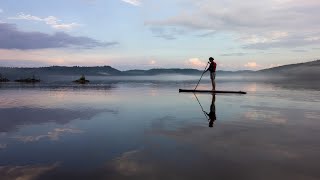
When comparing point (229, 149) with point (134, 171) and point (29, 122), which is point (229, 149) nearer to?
point (134, 171)

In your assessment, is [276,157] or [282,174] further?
[276,157]

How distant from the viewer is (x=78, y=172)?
7.74m

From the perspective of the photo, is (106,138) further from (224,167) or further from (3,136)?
(224,167)

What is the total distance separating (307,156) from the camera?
9.09 meters


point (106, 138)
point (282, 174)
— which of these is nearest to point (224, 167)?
point (282, 174)

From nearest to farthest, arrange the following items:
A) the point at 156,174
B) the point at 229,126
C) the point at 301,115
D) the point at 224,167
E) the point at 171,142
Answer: the point at 156,174, the point at 224,167, the point at 171,142, the point at 229,126, the point at 301,115

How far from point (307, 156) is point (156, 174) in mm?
4464

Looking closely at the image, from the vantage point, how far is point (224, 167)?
8.06 m

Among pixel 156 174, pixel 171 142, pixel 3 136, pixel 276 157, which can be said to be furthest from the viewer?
pixel 3 136

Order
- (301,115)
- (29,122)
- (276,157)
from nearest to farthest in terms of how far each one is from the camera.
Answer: (276,157), (29,122), (301,115)

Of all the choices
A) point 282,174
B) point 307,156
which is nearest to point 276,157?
point 307,156

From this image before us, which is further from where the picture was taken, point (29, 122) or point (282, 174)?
point (29, 122)

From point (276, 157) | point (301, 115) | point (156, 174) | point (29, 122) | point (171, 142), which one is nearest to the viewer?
point (156, 174)

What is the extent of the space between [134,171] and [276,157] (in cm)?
403
